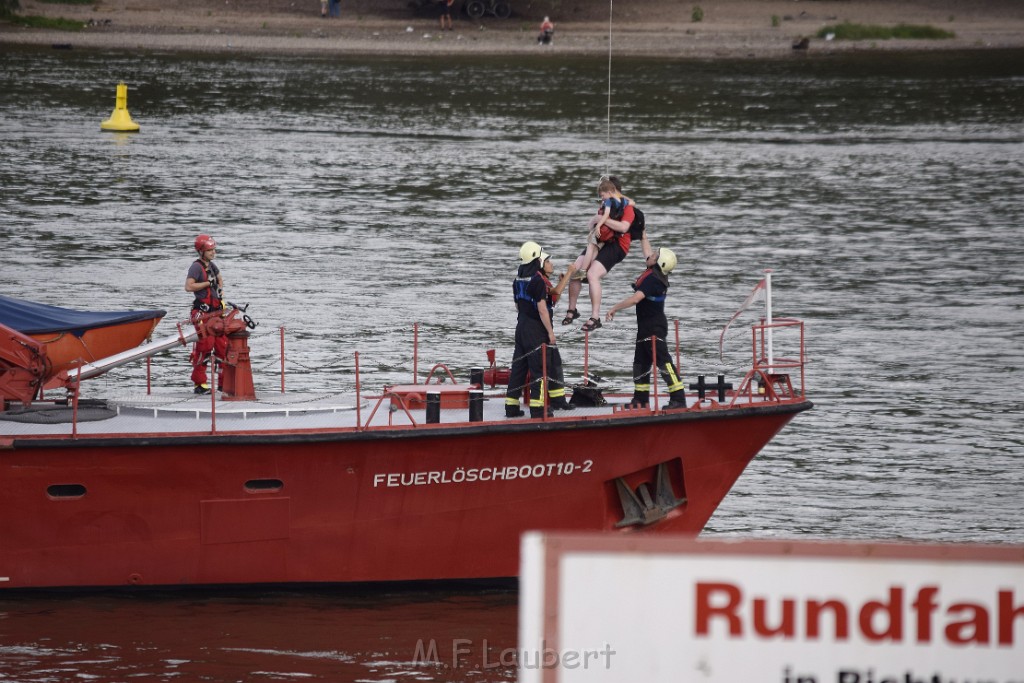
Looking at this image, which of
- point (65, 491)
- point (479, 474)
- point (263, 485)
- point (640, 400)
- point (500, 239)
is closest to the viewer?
point (65, 491)

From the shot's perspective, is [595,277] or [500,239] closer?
[595,277]

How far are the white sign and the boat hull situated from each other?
25.7 ft

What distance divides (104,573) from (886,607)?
9649 millimetres

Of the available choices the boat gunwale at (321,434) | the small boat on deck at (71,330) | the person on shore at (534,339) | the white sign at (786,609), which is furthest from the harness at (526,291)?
the white sign at (786,609)

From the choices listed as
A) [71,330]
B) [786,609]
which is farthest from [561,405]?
[786,609]

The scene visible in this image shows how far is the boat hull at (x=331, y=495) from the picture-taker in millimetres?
13445

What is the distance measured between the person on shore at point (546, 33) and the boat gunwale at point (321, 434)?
5640cm

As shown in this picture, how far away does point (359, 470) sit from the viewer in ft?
44.8

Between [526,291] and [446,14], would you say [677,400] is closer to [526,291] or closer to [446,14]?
[526,291]

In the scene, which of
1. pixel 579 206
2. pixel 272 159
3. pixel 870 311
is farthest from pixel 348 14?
pixel 870 311

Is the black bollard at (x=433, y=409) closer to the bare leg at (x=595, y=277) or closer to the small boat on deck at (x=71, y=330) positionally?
the bare leg at (x=595, y=277)

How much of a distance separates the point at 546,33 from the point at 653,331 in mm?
56265

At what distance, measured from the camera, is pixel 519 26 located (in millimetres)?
72688

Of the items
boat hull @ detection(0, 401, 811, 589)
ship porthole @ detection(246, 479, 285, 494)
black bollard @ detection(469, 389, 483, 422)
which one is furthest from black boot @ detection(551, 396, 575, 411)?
ship porthole @ detection(246, 479, 285, 494)
